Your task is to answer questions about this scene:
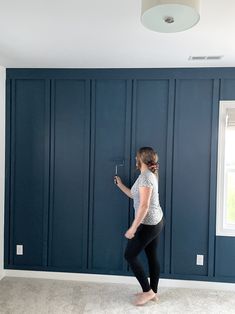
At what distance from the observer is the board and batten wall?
3.29 m

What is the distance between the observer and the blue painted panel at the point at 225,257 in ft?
10.7

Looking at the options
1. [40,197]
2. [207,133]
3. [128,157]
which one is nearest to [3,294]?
[40,197]

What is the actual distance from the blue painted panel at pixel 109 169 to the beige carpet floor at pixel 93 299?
1.21 feet

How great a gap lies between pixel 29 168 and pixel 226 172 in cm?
224

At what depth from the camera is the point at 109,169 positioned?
3.38m

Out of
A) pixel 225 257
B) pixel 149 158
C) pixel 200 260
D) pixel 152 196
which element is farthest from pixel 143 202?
pixel 225 257

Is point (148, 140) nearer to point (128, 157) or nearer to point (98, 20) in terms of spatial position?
point (128, 157)

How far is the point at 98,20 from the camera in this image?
6.70 feet

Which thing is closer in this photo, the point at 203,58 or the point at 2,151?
the point at 203,58

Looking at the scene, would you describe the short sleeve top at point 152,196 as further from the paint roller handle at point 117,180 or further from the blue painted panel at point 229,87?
the blue painted panel at point 229,87

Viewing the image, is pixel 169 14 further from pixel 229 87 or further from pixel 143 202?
pixel 229 87

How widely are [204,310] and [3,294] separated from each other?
2.02m

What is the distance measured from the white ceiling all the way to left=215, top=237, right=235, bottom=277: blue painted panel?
191 centimetres

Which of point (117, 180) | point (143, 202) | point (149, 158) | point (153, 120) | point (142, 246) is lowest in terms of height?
point (142, 246)
